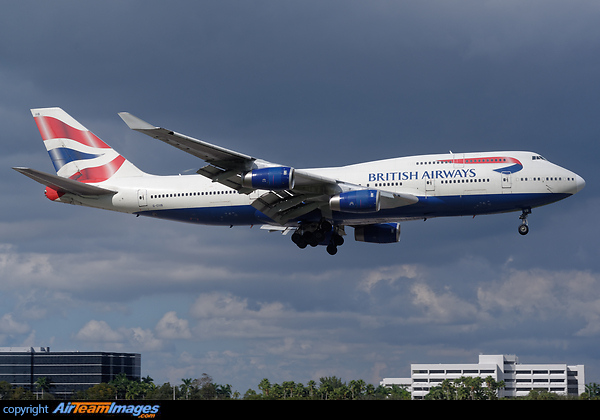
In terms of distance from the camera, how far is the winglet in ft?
132

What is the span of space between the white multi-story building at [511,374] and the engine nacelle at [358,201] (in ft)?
494

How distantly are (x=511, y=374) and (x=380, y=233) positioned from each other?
149723 mm

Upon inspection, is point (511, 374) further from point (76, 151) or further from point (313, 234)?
point (76, 151)

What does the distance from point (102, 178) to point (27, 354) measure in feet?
378

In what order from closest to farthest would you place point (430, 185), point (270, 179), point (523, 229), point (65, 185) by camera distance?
point (270, 179) < point (430, 185) < point (523, 229) < point (65, 185)

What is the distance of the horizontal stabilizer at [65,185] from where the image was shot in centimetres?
4980

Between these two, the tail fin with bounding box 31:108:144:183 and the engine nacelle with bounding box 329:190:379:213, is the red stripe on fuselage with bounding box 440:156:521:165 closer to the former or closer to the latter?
the engine nacelle with bounding box 329:190:379:213

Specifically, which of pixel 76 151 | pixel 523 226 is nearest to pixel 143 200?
pixel 76 151

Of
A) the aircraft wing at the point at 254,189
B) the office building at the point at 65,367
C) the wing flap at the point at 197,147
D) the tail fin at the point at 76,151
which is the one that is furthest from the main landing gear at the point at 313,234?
the office building at the point at 65,367

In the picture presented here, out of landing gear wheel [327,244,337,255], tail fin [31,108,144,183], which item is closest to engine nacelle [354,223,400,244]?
landing gear wheel [327,244,337,255]

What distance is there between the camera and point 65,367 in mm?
158250

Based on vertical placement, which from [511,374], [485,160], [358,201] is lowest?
[511,374]

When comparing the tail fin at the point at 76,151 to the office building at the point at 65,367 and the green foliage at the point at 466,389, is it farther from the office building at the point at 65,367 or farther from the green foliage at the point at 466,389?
the green foliage at the point at 466,389

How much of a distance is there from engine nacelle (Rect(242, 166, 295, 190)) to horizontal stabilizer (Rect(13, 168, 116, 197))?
14.9 m
